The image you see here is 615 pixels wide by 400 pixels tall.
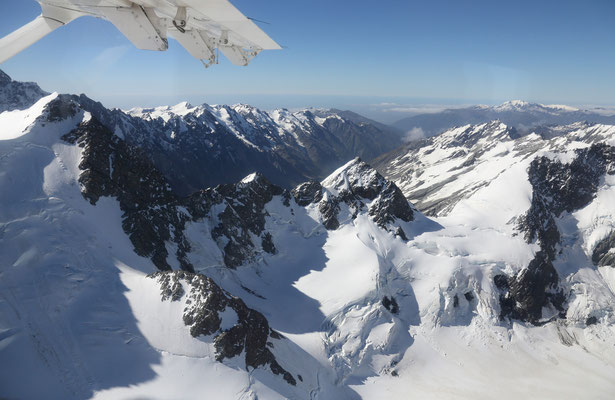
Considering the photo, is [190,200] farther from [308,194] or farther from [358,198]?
[358,198]

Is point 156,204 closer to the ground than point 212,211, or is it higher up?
higher up

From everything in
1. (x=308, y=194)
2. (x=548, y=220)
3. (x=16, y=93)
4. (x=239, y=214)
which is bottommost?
(x=548, y=220)

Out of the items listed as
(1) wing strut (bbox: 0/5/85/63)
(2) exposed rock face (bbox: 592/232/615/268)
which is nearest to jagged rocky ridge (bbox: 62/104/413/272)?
(1) wing strut (bbox: 0/5/85/63)

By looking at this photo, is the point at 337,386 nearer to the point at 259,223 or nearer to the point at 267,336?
the point at 267,336

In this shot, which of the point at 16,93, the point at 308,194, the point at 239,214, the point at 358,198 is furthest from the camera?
the point at 16,93

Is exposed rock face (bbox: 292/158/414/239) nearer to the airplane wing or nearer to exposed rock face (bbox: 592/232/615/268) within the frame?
exposed rock face (bbox: 592/232/615/268)

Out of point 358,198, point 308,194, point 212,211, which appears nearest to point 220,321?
point 212,211

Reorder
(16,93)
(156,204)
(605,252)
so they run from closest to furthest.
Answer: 1. (156,204)
2. (605,252)
3. (16,93)
